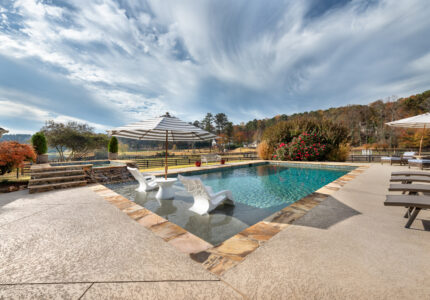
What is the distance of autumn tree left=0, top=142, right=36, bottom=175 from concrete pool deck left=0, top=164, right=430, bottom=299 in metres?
4.52

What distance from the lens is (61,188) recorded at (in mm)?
5613

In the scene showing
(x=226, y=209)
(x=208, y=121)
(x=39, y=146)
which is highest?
(x=208, y=121)

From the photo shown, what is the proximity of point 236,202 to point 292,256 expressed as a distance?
2.75 meters

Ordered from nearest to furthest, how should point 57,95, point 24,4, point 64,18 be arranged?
point 24,4, point 64,18, point 57,95

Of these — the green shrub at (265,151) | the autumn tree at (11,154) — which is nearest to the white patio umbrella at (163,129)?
the autumn tree at (11,154)

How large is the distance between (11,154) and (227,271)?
28.1 feet

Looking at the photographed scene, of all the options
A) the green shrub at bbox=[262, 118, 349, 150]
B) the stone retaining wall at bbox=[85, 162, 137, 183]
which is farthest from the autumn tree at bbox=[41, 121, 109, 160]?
the green shrub at bbox=[262, 118, 349, 150]

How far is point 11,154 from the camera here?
5.86 metres

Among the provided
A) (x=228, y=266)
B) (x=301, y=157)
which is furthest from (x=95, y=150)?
(x=228, y=266)

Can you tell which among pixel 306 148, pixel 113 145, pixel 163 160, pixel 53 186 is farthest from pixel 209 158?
pixel 53 186

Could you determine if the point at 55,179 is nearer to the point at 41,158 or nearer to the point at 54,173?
the point at 54,173

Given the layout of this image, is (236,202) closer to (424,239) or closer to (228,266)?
(228,266)

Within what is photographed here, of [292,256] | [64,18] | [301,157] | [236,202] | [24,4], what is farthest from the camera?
[301,157]

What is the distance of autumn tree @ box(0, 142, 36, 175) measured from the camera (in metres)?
5.76
